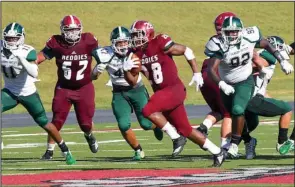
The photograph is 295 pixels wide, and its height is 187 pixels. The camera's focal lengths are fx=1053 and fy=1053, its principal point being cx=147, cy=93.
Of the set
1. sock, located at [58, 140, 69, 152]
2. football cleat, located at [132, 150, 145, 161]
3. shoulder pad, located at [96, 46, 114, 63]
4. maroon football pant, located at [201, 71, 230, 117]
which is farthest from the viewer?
maroon football pant, located at [201, 71, 230, 117]

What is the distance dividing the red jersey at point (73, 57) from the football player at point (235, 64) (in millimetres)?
1844

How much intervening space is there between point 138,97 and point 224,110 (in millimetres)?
1128

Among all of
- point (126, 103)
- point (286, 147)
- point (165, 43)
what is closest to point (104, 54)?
point (126, 103)

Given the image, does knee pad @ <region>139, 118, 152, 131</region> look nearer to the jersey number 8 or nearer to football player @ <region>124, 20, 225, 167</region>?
football player @ <region>124, 20, 225, 167</region>

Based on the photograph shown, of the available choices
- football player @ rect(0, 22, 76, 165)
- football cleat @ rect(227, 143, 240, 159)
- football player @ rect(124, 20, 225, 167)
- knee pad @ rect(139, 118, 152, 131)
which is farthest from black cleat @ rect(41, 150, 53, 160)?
football cleat @ rect(227, 143, 240, 159)

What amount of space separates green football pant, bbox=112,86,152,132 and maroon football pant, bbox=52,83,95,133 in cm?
35

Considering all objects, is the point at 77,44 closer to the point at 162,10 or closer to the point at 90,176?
the point at 90,176

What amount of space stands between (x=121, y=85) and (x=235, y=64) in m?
1.90

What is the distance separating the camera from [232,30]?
12.0 metres

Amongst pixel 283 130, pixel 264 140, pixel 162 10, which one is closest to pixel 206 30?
pixel 162 10

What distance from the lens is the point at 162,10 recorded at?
183 ft

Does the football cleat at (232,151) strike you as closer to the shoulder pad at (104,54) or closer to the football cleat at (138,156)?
the football cleat at (138,156)

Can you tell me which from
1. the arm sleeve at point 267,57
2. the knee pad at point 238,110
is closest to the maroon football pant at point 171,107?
the knee pad at point 238,110

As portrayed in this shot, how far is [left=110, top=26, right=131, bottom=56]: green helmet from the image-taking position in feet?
42.4
